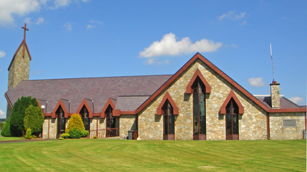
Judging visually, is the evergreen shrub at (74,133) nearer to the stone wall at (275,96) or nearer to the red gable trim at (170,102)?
the red gable trim at (170,102)

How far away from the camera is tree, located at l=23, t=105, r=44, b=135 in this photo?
31734mm

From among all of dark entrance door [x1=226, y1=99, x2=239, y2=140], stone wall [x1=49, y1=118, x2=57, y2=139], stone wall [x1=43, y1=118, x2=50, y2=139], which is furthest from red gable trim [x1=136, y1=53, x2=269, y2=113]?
stone wall [x1=43, y1=118, x2=50, y2=139]

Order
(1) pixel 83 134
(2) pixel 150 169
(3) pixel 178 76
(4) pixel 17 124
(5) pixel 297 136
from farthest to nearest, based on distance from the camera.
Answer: (4) pixel 17 124
(1) pixel 83 134
(3) pixel 178 76
(5) pixel 297 136
(2) pixel 150 169

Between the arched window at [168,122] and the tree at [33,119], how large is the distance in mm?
15386

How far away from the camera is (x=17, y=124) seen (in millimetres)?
34125

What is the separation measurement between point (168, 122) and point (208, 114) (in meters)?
3.75

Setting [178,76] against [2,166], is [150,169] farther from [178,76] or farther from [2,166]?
[178,76]

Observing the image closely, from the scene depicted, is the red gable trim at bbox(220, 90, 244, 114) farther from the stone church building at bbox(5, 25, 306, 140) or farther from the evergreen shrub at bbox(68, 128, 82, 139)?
the evergreen shrub at bbox(68, 128, 82, 139)

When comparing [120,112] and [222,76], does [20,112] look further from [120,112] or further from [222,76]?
[222,76]

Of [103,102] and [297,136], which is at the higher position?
[103,102]

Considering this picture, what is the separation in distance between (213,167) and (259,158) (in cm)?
353

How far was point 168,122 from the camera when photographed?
26.2 meters

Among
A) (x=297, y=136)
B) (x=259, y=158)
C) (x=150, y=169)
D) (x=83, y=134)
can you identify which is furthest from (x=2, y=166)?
(x=297, y=136)

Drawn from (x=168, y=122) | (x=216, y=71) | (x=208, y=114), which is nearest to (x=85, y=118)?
→ (x=168, y=122)
